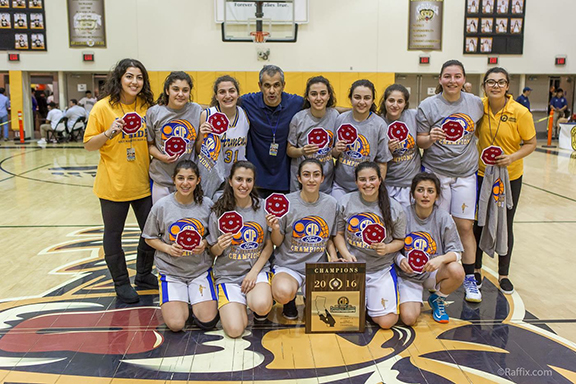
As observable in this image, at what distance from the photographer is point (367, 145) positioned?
3412 millimetres

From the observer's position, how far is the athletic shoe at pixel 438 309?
3209mm

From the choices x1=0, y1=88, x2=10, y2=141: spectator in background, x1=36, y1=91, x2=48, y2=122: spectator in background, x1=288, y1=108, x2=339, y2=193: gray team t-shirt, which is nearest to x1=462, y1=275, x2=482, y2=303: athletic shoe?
x1=288, y1=108, x2=339, y2=193: gray team t-shirt

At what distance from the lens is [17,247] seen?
15.7 feet

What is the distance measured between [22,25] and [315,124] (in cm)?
1369

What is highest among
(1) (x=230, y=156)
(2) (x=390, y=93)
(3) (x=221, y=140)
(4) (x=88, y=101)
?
(4) (x=88, y=101)

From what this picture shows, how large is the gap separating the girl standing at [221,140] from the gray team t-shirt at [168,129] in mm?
60

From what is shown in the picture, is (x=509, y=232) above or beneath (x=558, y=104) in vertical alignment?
beneath

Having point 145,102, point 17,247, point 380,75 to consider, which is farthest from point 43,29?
point 145,102

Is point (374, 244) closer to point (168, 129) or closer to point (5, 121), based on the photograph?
point (168, 129)

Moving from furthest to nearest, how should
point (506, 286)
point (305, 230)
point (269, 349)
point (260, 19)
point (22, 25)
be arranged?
point (22, 25) → point (260, 19) → point (506, 286) → point (305, 230) → point (269, 349)

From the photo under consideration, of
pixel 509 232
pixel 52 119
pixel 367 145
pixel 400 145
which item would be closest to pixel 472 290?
pixel 509 232

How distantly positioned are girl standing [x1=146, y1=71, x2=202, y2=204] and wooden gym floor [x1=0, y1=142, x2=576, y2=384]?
0.91 m

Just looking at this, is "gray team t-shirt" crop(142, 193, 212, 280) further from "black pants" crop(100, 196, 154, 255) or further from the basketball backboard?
the basketball backboard

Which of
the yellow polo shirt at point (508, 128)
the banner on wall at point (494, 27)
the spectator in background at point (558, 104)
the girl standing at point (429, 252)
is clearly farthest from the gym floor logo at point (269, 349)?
the spectator in background at point (558, 104)
